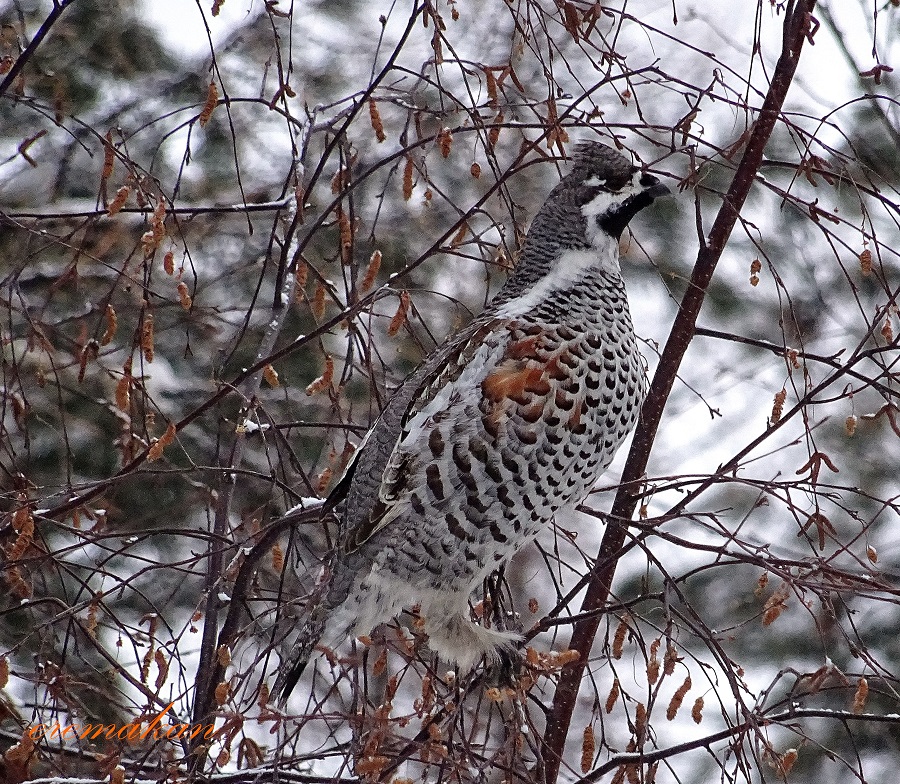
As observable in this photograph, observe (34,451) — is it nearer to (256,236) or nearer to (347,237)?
(256,236)

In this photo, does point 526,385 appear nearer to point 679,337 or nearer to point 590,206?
point 679,337

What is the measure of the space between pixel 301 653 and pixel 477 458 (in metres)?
0.85

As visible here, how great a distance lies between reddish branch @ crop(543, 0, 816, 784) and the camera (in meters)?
3.14

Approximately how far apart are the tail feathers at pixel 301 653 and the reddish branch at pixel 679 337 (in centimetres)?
80

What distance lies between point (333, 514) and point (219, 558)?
20.0 inches

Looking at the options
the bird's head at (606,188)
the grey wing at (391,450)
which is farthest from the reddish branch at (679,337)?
the grey wing at (391,450)

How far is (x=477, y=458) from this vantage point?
10.9 feet

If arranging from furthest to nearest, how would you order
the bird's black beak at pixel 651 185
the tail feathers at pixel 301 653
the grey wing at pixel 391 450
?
the bird's black beak at pixel 651 185
the grey wing at pixel 391 450
the tail feathers at pixel 301 653

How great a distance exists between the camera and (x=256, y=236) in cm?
573

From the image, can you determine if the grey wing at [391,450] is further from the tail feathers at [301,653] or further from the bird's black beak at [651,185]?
the bird's black beak at [651,185]

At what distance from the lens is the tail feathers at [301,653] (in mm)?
3273

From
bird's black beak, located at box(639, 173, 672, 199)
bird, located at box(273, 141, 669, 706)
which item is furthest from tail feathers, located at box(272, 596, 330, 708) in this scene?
bird's black beak, located at box(639, 173, 672, 199)

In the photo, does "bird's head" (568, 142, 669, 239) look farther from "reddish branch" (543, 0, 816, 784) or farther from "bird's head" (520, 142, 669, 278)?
"reddish branch" (543, 0, 816, 784)

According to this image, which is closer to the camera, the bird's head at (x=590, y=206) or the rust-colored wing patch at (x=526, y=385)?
the rust-colored wing patch at (x=526, y=385)
